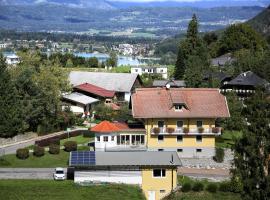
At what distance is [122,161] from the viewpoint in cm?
4841

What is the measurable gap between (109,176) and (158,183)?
3824 mm

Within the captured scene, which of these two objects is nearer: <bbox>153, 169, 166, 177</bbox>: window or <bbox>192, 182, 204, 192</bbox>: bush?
<bbox>192, 182, 204, 192</bbox>: bush

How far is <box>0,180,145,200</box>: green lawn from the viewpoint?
43.6 metres

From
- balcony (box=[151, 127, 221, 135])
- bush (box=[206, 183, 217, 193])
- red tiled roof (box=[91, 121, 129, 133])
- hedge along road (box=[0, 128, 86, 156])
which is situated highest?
red tiled roof (box=[91, 121, 129, 133])

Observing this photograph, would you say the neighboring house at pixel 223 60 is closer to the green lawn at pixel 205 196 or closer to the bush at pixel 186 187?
the bush at pixel 186 187

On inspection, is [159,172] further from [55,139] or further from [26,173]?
[55,139]

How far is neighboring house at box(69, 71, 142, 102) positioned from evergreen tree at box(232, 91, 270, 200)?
177 feet

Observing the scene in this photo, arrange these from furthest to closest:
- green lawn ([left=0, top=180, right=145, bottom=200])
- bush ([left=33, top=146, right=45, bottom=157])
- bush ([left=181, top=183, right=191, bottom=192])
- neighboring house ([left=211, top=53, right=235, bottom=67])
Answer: neighboring house ([left=211, top=53, right=235, bottom=67])
bush ([left=33, top=146, right=45, bottom=157])
bush ([left=181, top=183, right=191, bottom=192])
green lawn ([left=0, top=180, right=145, bottom=200])

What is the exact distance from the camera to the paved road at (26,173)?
157 feet

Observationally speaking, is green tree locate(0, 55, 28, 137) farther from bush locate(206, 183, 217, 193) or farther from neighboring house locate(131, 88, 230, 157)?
bush locate(206, 183, 217, 193)

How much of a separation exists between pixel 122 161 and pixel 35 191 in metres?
7.48

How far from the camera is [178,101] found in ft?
185

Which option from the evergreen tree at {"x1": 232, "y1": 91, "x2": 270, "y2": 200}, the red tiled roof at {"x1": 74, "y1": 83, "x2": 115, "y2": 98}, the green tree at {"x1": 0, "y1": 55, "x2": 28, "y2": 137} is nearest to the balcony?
the green tree at {"x1": 0, "y1": 55, "x2": 28, "y2": 137}

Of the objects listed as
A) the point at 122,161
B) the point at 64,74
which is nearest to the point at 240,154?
the point at 122,161
